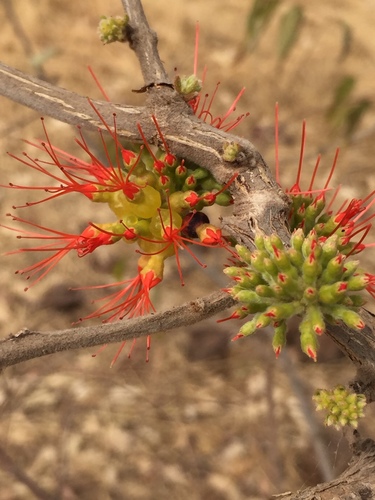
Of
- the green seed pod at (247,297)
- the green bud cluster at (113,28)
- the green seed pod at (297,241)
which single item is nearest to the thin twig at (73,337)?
the green seed pod at (247,297)

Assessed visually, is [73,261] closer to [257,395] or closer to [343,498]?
[257,395]

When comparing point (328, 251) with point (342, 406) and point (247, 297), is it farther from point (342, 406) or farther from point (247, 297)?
point (342, 406)

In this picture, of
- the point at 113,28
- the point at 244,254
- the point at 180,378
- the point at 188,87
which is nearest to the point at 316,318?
the point at 244,254

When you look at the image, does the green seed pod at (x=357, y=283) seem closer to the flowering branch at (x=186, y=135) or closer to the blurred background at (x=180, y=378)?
the flowering branch at (x=186, y=135)

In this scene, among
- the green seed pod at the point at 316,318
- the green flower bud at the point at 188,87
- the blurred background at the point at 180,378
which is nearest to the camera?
the green seed pod at the point at 316,318

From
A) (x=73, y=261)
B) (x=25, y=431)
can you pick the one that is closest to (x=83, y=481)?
(x=25, y=431)

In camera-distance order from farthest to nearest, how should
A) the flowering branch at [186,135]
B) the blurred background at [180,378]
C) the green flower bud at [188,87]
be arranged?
the blurred background at [180,378] → the green flower bud at [188,87] → the flowering branch at [186,135]
